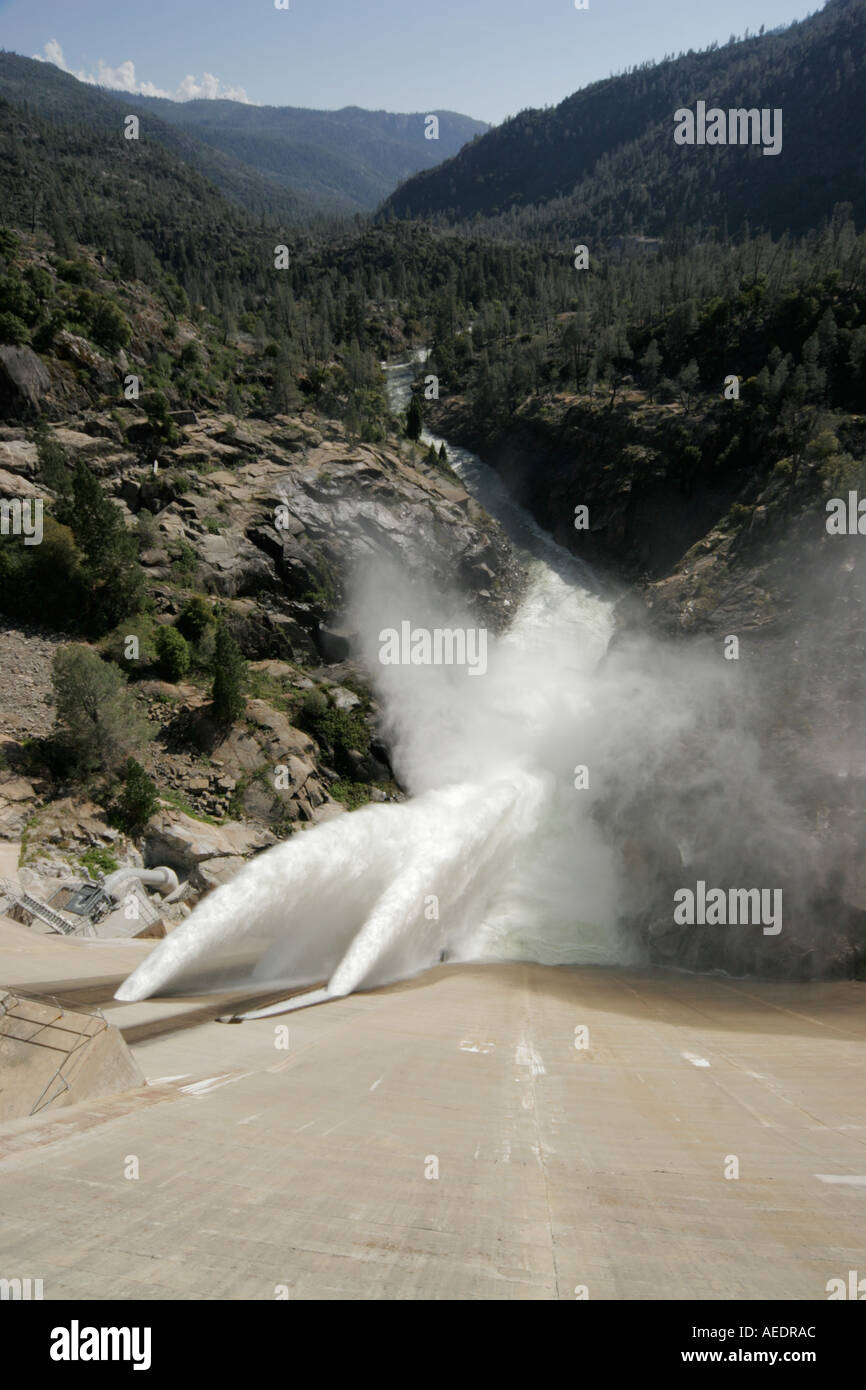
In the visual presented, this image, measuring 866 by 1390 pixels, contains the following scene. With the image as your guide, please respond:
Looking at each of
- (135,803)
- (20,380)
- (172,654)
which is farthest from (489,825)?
(20,380)

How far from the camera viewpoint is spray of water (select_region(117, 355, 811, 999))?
1950 centimetres

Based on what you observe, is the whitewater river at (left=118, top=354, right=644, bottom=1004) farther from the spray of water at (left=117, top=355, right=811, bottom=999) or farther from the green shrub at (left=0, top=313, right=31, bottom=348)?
the green shrub at (left=0, top=313, right=31, bottom=348)

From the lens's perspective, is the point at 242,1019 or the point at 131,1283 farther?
the point at 242,1019

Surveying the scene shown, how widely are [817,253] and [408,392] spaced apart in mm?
52680

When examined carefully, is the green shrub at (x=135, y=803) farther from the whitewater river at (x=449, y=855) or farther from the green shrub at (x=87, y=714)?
the whitewater river at (x=449, y=855)

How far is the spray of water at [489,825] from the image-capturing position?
1950 centimetres

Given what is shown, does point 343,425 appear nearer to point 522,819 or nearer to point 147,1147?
point 522,819

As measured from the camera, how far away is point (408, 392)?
286 feet

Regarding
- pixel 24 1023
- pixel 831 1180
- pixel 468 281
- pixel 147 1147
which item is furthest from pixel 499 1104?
pixel 468 281

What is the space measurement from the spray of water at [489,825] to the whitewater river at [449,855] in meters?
0.08

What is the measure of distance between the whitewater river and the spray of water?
0.08m

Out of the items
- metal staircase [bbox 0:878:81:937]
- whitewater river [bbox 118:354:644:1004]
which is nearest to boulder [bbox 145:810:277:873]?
whitewater river [bbox 118:354:644:1004]

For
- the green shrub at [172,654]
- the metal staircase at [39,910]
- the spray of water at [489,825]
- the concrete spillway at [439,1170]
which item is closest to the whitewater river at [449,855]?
the spray of water at [489,825]
